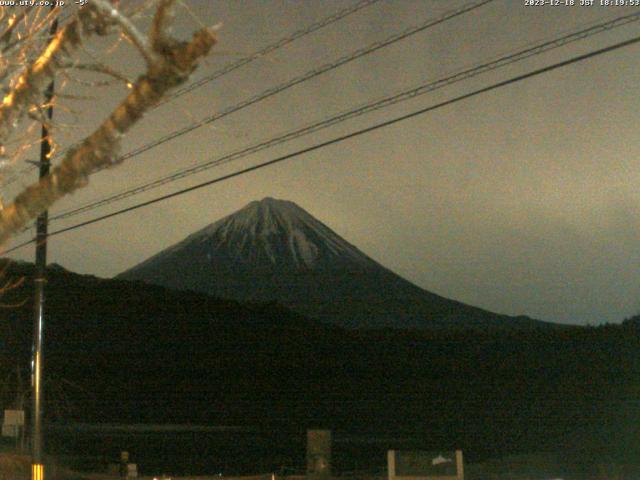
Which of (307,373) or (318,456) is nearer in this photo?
(318,456)

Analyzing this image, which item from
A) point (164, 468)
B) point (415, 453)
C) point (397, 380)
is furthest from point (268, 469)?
point (397, 380)

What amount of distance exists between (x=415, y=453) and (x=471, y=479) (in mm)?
12829

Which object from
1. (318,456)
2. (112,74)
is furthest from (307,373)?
(112,74)

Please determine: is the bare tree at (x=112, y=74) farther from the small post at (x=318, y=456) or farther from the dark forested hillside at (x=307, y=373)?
the dark forested hillside at (x=307, y=373)

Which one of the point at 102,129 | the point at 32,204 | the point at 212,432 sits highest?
the point at 102,129

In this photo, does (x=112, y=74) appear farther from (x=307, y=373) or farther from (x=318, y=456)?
(x=307, y=373)

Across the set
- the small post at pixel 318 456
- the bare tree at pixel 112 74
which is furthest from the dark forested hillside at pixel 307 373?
the bare tree at pixel 112 74

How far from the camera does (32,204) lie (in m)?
6.07

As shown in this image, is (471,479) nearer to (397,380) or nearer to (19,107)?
(19,107)

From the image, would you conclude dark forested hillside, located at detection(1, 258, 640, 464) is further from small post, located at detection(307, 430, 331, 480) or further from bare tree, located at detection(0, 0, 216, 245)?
bare tree, located at detection(0, 0, 216, 245)

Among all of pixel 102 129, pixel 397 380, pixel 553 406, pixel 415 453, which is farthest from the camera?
pixel 397 380

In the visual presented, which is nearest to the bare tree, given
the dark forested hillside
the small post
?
the small post

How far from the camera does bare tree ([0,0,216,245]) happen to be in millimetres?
5509

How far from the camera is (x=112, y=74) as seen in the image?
7379mm
